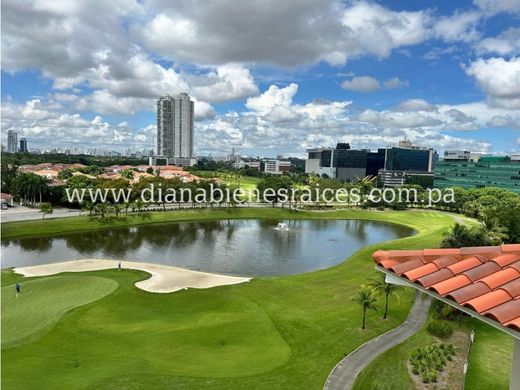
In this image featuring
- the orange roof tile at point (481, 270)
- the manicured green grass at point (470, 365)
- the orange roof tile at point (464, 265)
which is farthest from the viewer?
the manicured green grass at point (470, 365)

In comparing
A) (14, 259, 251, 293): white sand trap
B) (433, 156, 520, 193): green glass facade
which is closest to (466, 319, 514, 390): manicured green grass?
(14, 259, 251, 293): white sand trap

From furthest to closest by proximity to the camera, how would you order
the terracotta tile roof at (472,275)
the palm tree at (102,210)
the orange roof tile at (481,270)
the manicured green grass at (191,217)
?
the palm tree at (102,210) < the manicured green grass at (191,217) < the orange roof tile at (481,270) < the terracotta tile roof at (472,275)

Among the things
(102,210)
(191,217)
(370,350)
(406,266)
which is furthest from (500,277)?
(191,217)

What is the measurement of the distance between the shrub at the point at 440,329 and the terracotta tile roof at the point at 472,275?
1012 inches

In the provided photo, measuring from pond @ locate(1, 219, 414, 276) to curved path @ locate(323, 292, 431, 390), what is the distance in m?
20.2

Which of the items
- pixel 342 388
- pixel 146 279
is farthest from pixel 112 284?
pixel 342 388

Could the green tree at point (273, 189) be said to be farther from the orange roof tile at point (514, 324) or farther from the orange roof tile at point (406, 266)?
the orange roof tile at point (514, 324)

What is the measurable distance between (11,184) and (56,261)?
59.0 m

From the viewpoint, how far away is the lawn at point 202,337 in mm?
22516

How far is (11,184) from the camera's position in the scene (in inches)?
3974

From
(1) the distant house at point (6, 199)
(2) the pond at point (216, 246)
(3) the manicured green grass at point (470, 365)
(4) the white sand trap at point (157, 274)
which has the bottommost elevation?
(2) the pond at point (216, 246)

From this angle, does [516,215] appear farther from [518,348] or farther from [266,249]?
[518,348]

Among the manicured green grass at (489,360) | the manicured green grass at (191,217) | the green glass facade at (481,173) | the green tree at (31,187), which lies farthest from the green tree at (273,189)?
the green glass facade at (481,173)

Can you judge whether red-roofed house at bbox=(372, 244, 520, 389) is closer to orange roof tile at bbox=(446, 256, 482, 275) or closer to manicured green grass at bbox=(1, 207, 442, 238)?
orange roof tile at bbox=(446, 256, 482, 275)
